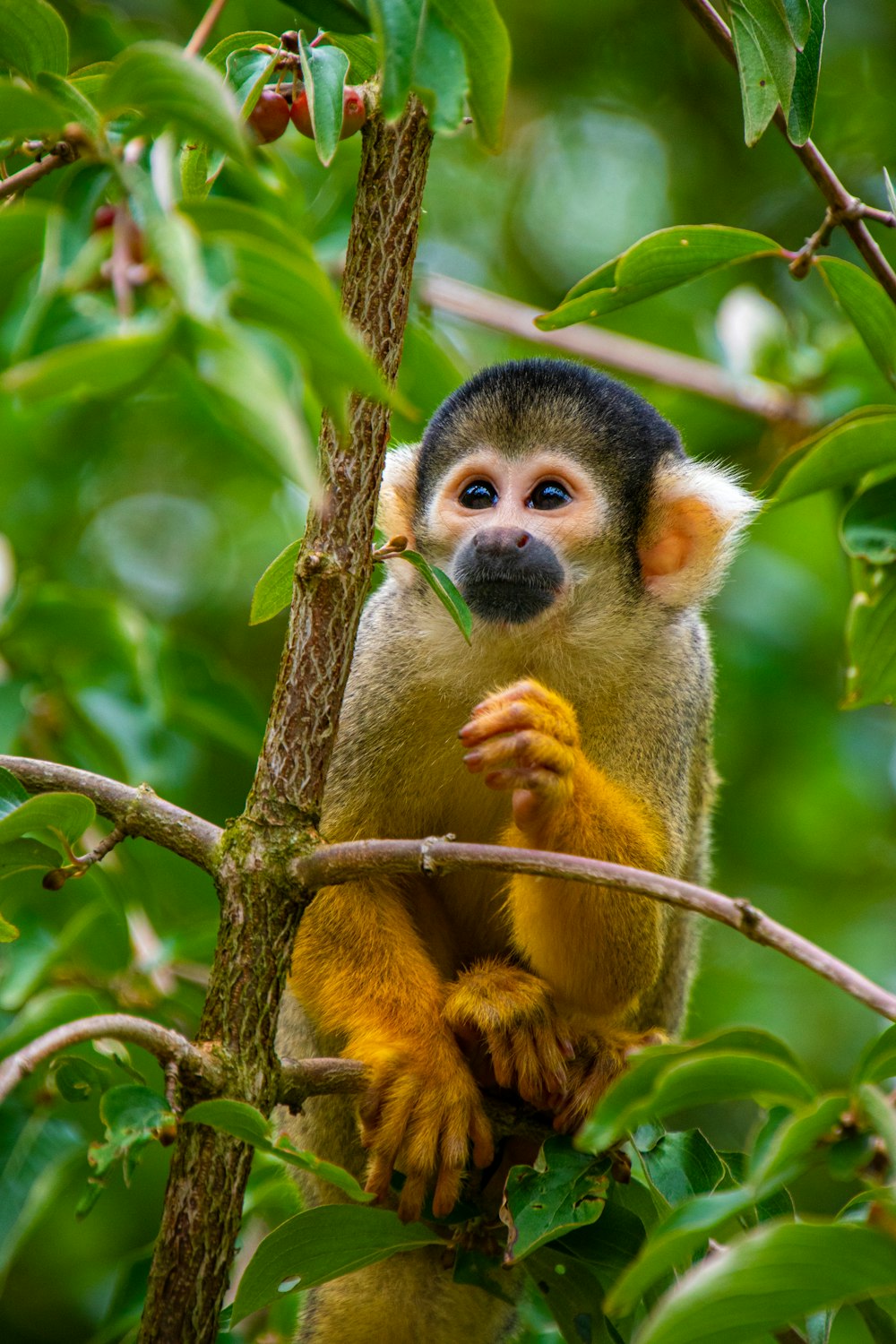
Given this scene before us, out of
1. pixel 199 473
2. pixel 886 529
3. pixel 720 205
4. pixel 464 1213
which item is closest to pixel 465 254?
pixel 720 205

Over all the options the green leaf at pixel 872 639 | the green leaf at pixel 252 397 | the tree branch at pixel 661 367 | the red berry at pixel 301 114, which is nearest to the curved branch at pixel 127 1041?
the green leaf at pixel 252 397

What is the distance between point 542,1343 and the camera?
2.89m

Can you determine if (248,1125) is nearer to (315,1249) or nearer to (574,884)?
(315,1249)

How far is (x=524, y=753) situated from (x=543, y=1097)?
71 centimetres

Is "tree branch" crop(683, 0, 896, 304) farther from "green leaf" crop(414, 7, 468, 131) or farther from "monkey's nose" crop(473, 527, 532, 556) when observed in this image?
"monkey's nose" crop(473, 527, 532, 556)

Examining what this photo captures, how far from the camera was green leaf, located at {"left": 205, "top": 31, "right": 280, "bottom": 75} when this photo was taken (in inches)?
82.3

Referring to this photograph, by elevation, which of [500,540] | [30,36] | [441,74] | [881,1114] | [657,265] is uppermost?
[500,540]

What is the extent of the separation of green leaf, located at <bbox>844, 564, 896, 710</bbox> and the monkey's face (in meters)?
0.68

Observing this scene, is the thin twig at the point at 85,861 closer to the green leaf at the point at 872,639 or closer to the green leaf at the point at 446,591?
the green leaf at the point at 446,591

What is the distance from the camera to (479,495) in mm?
3207

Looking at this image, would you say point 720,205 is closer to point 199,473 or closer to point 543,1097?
point 199,473

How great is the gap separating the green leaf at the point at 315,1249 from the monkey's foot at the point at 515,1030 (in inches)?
18.8

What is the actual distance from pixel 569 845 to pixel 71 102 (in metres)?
1.47

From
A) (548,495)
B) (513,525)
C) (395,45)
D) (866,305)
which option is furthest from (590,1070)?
(395,45)
